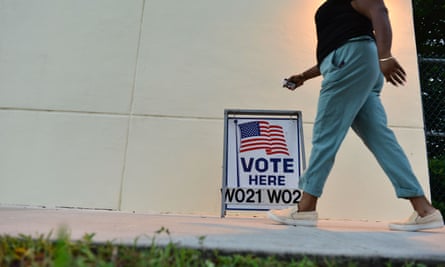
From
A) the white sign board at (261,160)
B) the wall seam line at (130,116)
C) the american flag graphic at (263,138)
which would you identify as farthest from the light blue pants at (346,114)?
the wall seam line at (130,116)

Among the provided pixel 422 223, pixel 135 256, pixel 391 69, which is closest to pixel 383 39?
pixel 391 69

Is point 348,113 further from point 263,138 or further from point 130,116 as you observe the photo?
point 130,116

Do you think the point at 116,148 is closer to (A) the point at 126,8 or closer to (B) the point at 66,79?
(B) the point at 66,79

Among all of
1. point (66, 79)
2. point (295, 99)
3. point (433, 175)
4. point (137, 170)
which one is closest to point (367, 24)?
point (295, 99)

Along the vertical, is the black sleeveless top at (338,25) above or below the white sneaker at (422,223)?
above

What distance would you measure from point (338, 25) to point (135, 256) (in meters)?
1.50

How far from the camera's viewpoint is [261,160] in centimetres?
238

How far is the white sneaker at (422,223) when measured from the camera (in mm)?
1711

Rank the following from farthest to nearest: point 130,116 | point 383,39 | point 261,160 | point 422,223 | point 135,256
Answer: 1. point 130,116
2. point 261,160
3. point 422,223
4. point 383,39
5. point 135,256

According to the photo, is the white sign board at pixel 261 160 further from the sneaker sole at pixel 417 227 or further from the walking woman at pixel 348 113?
the sneaker sole at pixel 417 227

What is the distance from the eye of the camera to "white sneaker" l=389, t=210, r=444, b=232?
171cm

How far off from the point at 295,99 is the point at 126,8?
1.65 meters

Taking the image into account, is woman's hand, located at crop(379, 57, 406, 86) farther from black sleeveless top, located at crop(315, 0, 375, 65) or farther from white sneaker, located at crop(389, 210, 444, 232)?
white sneaker, located at crop(389, 210, 444, 232)

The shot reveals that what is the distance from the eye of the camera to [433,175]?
371cm
